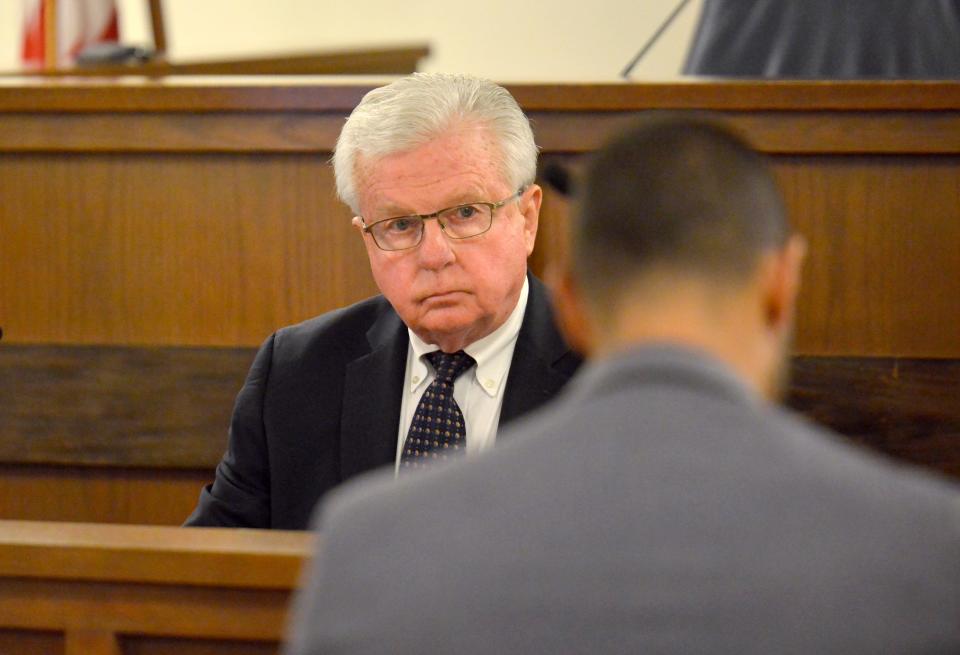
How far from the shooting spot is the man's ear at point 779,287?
86 cm

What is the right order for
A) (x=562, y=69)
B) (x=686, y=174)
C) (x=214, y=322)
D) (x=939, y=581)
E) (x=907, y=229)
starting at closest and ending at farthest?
(x=939, y=581) < (x=686, y=174) < (x=907, y=229) < (x=214, y=322) < (x=562, y=69)

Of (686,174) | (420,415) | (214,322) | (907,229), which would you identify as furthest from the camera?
(214,322)

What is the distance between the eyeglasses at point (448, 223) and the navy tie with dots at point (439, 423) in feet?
0.58

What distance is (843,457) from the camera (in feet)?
2.49

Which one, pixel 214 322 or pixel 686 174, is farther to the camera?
pixel 214 322

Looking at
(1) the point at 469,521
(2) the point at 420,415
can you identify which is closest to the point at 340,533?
(1) the point at 469,521

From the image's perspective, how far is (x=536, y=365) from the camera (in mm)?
1946

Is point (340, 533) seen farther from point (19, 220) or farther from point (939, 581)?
point (19, 220)

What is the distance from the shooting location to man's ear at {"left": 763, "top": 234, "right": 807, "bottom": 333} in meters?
0.86

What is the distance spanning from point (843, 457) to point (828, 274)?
1.43 metres

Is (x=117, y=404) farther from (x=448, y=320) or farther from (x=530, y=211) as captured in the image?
(x=530, y=211)

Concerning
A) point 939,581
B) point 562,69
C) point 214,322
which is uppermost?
point 562,69

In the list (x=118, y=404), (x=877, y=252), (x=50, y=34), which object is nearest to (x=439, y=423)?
(x=118, y=404)

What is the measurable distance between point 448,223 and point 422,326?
0.16m
